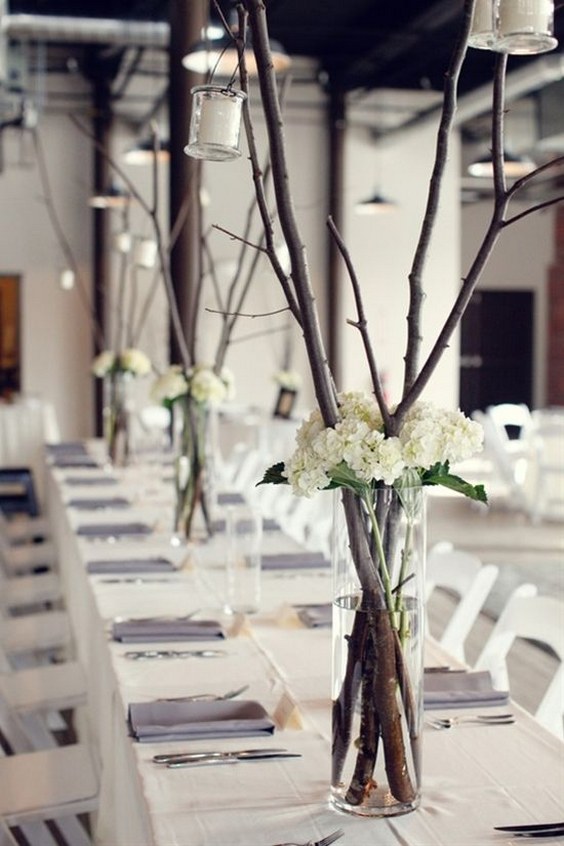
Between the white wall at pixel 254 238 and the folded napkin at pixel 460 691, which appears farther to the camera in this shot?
the white wall at pixel 254 238

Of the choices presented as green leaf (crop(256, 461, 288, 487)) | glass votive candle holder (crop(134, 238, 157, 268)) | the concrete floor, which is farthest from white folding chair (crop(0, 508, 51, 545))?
green leaf (crop(256, 461, 288, 487))

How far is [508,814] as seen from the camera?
71.1 inches

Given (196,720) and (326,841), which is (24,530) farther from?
(326,841)

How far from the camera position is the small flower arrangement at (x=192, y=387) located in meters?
4.23

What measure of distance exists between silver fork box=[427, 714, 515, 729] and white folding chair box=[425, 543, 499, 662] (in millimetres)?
807

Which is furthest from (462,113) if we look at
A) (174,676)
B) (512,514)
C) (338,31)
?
(174,676)

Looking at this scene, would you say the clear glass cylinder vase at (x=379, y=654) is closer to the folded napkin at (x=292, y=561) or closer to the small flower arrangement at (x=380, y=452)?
the small flower arrangement at (x=380, y=452)

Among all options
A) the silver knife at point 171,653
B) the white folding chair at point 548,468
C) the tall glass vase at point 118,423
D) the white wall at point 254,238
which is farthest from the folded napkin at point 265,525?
the white wall at point 254,238

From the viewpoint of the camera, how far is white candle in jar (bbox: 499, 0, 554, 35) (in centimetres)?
179

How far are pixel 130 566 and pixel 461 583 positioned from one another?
3.27ft

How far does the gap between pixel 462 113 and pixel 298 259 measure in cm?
1070

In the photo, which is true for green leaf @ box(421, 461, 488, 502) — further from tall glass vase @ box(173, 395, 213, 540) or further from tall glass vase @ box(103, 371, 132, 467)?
tall glass vase @ box(103, 371, 132, 467)

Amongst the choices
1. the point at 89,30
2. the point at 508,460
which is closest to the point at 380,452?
the point at 89,30

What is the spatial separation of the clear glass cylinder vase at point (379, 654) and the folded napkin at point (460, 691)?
1.59 feet
